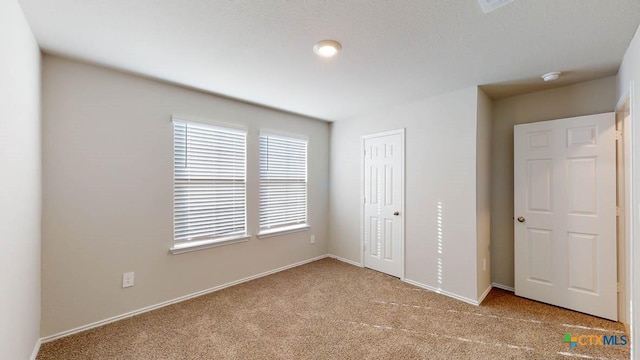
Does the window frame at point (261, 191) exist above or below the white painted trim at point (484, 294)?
above

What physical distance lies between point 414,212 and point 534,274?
1.41 metres

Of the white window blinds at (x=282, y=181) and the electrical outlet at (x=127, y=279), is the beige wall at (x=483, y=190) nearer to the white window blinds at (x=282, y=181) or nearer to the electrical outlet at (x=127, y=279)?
the white window blinds at (x=282, y=181)

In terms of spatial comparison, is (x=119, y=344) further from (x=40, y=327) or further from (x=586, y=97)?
(x=586, y=97)

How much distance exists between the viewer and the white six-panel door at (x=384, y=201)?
3624 mm

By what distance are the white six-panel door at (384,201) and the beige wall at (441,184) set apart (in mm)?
124

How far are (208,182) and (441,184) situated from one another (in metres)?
2.80

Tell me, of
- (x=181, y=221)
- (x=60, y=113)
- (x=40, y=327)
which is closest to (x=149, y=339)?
(x=40, y=327)

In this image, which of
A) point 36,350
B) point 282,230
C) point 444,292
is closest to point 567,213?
point 444,292

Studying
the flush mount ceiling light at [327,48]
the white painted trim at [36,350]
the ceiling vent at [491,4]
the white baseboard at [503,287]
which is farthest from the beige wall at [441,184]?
the white painted trim at [36,350]

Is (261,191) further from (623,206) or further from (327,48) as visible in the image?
(623,206)

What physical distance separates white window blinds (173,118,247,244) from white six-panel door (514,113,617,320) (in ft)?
11.1

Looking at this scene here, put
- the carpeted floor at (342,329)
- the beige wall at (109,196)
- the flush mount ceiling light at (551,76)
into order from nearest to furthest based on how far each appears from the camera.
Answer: the carpeted floor at (342,329) < the beige wall at (109,196) < the flush mount ceiling light at (551,76)

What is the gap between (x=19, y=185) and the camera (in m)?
1.65

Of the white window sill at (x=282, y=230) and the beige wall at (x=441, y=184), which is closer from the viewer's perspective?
the beige wall at (x=441, y=184)
